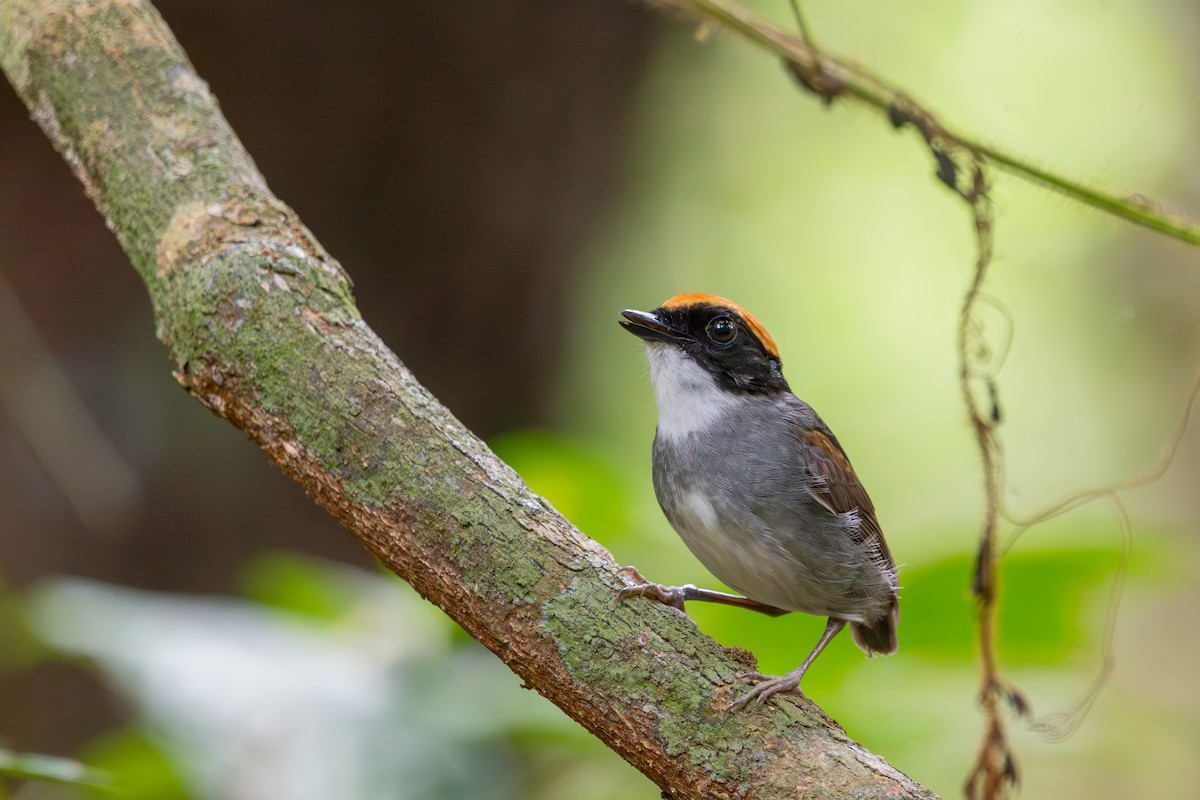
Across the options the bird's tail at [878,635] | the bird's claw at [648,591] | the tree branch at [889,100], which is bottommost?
the bird's claw at [648,591]

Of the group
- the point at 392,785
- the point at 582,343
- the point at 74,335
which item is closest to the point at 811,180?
the point at 582,343

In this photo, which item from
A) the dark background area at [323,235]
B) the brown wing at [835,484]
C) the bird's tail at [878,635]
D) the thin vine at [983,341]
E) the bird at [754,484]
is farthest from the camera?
the dark background area at [323,235]

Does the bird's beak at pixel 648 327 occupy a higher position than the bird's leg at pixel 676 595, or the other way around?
the bird's beak at pixel 648 327

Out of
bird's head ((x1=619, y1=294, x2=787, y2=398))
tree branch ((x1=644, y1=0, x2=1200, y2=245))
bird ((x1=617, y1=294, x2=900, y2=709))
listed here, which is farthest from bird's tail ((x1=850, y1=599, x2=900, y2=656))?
tree branch ((x1=644, y1=0, x2=1200, y2=245))

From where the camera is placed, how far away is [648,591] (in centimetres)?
234

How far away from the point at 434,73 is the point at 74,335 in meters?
1.99

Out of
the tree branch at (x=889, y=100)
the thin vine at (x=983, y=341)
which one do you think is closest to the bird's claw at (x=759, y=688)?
the thin vine at (x=983, y=341)

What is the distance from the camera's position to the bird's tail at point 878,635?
320 centimetres

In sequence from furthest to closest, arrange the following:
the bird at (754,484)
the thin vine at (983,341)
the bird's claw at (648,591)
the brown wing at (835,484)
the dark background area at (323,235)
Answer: the dark background area at (323,235)
the brown wing at (835,484)
the bird at (754,484)
the thin vine at (983,341)
the bird's claw at (648,591)

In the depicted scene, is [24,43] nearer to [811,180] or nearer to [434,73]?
[434,73]

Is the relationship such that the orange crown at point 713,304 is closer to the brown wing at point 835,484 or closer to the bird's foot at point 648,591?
the brown wing at point 835,484

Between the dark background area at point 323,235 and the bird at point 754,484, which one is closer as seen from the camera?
the bird at point 754,484

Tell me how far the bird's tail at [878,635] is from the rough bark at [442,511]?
101cm

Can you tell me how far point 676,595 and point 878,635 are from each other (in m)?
0.97
